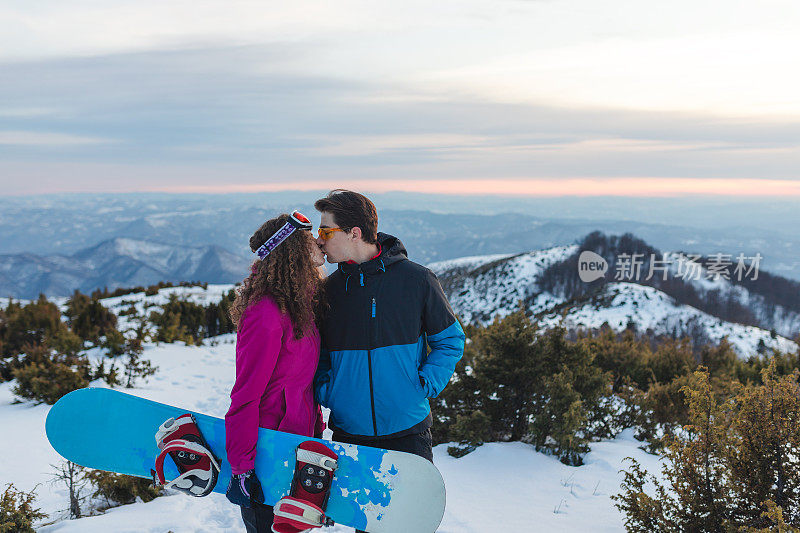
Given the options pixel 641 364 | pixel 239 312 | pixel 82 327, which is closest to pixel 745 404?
pixel 239 312

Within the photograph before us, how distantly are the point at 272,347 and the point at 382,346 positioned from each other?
58 cm

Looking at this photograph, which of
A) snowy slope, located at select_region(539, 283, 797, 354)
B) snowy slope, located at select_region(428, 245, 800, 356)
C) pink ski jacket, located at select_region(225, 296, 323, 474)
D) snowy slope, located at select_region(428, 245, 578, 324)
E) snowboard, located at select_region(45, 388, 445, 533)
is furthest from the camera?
snowy slope, located at select_region(428, 245, 578, 324)

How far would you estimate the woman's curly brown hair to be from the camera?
7.36ft

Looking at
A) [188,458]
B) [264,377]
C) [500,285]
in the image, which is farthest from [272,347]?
[500,285]

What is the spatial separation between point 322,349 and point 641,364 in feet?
22.4

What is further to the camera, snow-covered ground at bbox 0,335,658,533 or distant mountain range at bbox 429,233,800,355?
distant mountain range at bbox 429,233,800,355

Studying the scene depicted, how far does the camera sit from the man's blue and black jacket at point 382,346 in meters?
2.44

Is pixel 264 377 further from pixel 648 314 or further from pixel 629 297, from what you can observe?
pixel 629 297

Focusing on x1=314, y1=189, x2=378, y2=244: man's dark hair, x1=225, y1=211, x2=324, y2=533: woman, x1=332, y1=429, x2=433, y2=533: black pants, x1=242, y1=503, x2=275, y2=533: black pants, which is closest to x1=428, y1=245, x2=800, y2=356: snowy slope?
x1=332, y1=429, x2=433, y2=533: black pants

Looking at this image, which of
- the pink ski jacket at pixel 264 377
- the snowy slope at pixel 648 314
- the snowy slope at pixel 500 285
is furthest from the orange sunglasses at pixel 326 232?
the snowy slope at pixel 500 285

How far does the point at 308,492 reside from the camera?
2.32 meters

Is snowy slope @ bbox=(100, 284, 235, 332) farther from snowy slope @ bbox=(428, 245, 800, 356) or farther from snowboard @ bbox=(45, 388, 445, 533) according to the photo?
snowboard @ bbox=(45, 388, 445, 533)

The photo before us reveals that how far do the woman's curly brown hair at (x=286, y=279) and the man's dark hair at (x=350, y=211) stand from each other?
0.17 m

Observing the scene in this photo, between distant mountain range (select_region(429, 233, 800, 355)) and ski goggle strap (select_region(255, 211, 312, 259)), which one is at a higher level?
ski goggle strap (select_region(255, 211, 312, 259))
